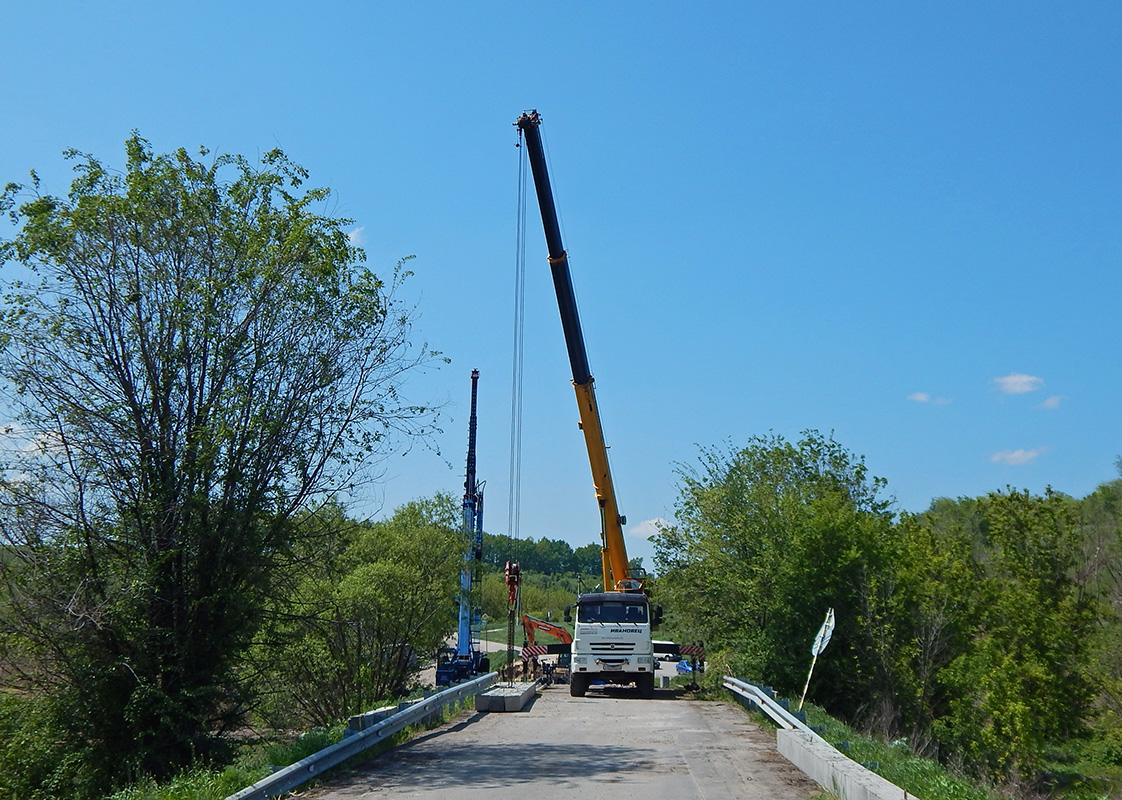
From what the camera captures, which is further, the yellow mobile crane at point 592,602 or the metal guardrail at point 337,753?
the yellow mobile crane at point 592,602

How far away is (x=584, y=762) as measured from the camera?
1305 centimetres

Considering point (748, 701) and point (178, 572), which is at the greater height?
point (178, 572)

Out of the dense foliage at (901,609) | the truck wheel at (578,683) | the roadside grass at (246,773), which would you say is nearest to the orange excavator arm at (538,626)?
the dense foliage at (901,609)

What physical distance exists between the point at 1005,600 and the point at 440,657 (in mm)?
22805

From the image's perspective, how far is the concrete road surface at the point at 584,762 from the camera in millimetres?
10656

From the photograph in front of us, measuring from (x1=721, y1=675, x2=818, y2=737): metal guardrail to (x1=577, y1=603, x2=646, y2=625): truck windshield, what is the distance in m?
4.34

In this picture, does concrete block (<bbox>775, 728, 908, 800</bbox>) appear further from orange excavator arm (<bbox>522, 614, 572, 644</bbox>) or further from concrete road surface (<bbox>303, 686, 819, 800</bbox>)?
orange excavator arm (<bbox>522, 614, 572, 644</bbox>)

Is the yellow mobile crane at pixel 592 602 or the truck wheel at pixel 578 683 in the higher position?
the yellow mobile crane at pixel 592 602

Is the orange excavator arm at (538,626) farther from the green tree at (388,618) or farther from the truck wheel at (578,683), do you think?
the truck wheel at (578,683)

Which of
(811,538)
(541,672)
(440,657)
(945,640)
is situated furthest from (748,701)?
(440,657)

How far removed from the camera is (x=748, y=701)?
21.7 meters

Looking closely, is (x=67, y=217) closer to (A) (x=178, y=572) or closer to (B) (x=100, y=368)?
(B) (x=100, y=368)

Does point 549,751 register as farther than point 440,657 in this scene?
No

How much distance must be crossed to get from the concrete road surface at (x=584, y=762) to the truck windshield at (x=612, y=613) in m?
7.94
